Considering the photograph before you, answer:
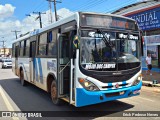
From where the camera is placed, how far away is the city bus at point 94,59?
6.16m

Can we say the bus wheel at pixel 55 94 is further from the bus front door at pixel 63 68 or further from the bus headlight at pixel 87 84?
the bus headlight at pixel 87 84

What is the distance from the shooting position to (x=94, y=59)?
6.32 meters

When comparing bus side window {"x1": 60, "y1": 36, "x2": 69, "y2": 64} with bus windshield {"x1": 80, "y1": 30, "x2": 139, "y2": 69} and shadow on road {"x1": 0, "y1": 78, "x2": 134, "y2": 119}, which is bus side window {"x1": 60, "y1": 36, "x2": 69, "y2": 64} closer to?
bus windshield {"x1": 80, "y1": 30, "x2": 139, "y2": 69}

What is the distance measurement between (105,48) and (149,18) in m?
13.5

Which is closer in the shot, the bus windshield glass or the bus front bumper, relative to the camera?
the bus front bumper

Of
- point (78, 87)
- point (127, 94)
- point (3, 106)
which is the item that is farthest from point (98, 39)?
point (3, 106)

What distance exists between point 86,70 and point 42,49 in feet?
11.6

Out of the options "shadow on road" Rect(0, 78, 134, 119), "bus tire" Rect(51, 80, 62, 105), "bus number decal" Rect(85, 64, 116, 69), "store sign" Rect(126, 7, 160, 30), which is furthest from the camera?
"store sign" Rect(126, 7, 160, 30)

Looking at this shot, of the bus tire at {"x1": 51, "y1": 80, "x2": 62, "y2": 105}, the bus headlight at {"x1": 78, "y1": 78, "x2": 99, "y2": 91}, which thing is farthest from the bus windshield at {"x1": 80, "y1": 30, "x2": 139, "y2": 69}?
the bus tire at {"x1": 51, "y1": 80, "x2": 62, "y2": 105}

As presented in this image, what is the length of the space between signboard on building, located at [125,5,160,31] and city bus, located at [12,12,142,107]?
449 inches

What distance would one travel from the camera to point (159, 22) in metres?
17.5

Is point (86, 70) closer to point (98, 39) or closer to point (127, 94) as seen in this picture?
point (98, 39)

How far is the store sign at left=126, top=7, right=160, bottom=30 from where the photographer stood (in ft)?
58.2

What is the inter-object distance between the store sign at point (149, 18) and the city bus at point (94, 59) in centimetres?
1141
